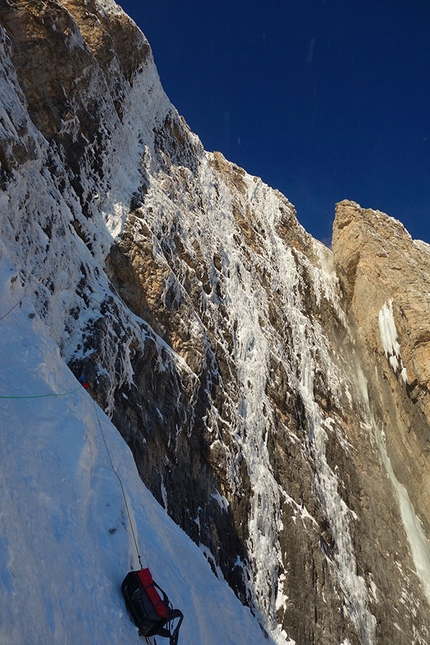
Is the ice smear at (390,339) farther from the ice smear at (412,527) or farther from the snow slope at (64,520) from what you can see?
the snow slope at (64,520)

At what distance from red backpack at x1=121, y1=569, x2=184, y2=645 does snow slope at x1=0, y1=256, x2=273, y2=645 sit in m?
0.10

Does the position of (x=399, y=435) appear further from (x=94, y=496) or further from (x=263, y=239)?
(x=94, y=496)

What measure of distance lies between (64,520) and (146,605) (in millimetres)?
1250

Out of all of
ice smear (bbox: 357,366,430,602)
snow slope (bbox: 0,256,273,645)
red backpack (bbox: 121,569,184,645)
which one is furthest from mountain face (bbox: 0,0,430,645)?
red backpack (bbox: 121,569,184,645)

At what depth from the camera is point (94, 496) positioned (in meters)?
5.99

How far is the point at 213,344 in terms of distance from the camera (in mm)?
18922

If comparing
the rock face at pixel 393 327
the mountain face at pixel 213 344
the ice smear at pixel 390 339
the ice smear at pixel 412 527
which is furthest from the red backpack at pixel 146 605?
the ice smear at pixel 390 339

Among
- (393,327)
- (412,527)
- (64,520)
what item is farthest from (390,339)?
(64,520)

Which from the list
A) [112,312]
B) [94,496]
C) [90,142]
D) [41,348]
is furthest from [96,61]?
[94,496]

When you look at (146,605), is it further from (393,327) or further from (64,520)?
(393,327)

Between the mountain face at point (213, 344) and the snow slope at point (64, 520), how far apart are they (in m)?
3.46

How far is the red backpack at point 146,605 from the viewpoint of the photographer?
4.97 metres

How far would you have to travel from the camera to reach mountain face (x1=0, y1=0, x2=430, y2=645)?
40.9ft

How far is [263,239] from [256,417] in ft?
48.4
